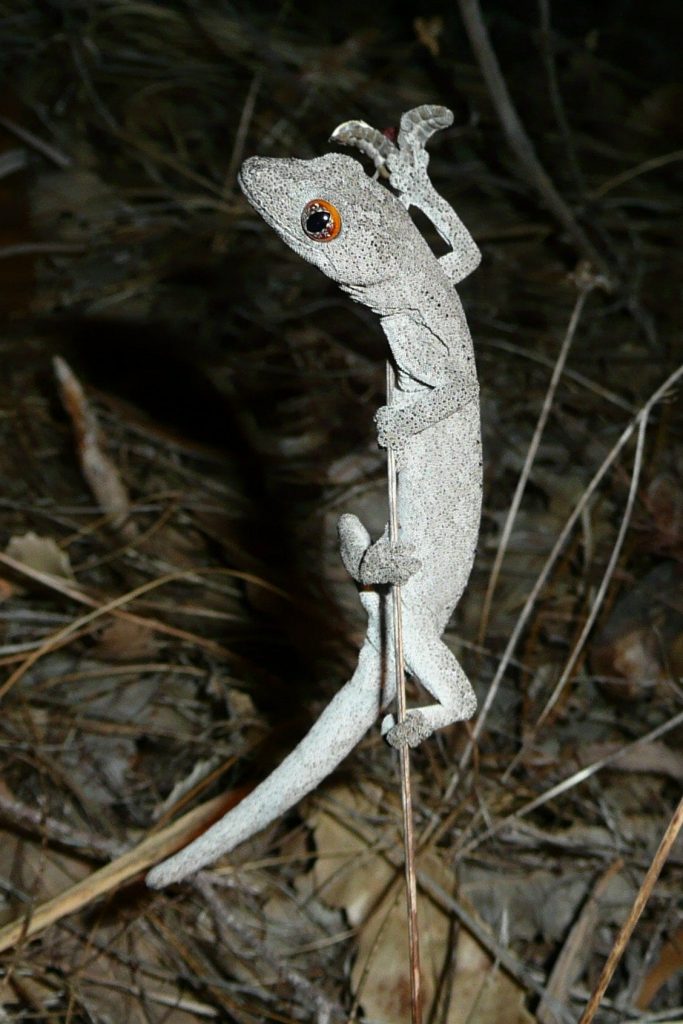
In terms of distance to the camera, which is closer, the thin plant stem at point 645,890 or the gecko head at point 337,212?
the thin plant stem at point 645,890

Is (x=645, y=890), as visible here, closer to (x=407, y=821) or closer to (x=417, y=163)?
(x=407, y=821)

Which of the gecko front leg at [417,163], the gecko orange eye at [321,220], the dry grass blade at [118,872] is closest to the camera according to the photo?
the gecko orange eye at [321,220]

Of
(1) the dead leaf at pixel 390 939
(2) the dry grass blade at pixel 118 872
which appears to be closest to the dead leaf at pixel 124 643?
(2) the dry grass blade at pixel 118 872

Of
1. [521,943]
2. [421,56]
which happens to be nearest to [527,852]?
[521,943]

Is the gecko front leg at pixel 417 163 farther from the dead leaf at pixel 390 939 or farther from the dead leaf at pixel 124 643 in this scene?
the dead leaf at pixel 124 643

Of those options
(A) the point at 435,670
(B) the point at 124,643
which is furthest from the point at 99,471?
(A) the point at 435,670
